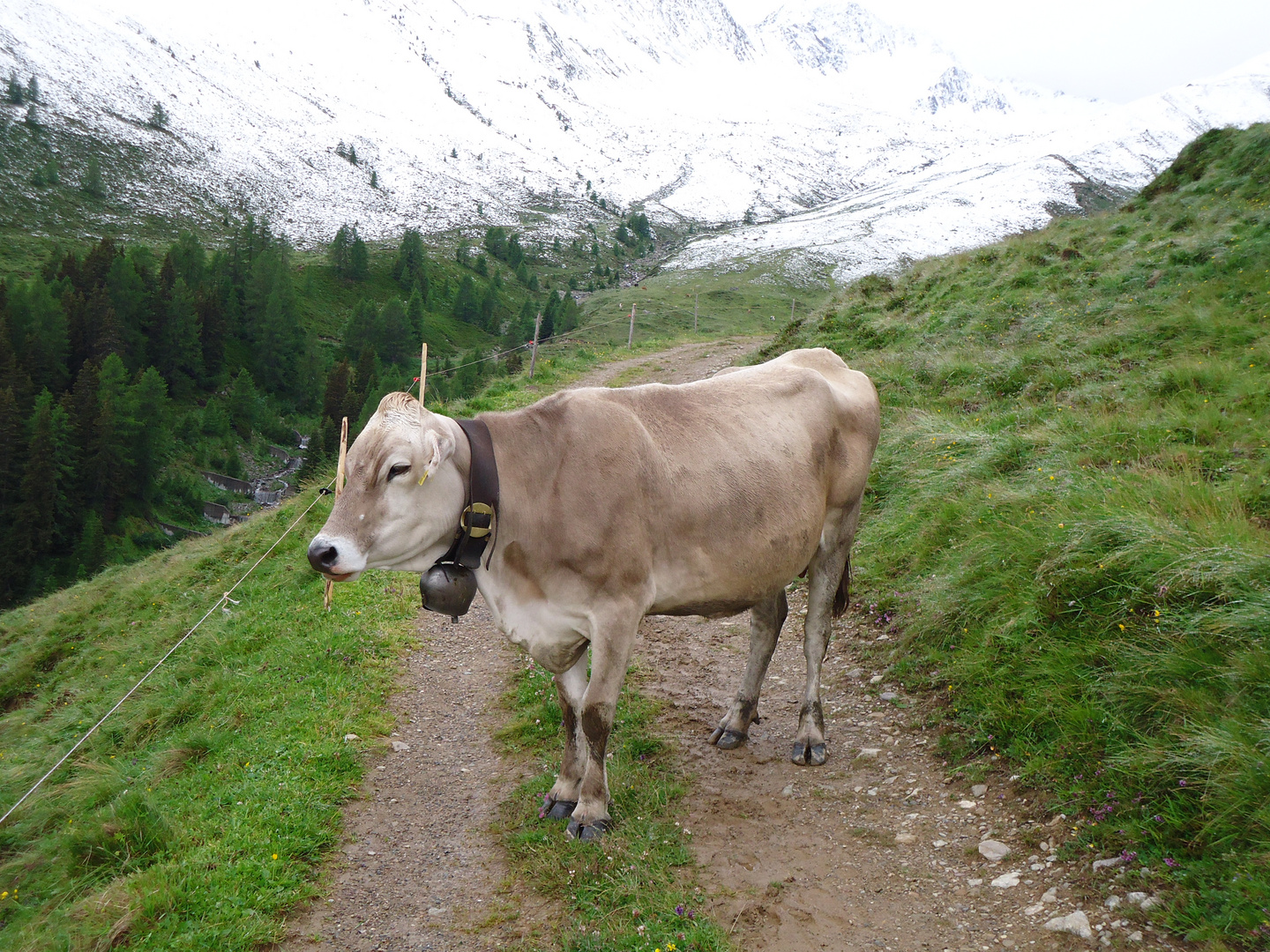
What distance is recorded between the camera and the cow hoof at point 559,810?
534cm

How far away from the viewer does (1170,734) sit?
4219 mm

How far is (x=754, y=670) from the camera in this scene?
6.33m

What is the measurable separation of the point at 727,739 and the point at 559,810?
1.54m

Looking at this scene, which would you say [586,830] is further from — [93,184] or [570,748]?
[93,184]

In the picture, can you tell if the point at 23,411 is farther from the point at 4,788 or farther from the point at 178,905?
the point at 178,905

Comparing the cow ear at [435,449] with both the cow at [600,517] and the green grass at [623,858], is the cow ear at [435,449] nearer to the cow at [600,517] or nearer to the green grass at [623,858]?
the cow at [600,517]

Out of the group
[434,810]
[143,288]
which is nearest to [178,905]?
[434,810]

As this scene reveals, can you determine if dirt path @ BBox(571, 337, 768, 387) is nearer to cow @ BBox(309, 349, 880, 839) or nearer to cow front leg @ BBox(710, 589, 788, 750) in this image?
cow front leg @ BBox(710, 589, 788, 750)

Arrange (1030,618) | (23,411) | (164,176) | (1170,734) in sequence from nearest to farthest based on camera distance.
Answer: (1170,734), (1030,618), (23,411), (164,176)

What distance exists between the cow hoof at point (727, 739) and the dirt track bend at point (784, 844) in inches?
3.6

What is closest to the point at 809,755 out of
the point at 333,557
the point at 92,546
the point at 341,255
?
the point at 333,557

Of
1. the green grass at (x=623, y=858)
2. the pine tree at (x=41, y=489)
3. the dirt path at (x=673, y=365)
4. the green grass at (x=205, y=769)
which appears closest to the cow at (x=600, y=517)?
the green grass at (x=623, y=858)

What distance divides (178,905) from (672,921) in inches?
119

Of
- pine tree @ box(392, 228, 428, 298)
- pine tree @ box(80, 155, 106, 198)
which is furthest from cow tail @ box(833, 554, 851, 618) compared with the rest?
pine tree @ box(80, 155, 106, 198)
